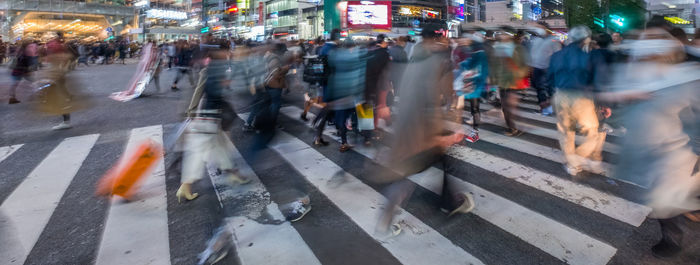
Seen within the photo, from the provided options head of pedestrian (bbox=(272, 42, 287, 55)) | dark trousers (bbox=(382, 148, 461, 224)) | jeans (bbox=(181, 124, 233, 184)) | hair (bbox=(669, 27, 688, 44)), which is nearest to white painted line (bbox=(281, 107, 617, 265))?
dark trousers (bbox=(382, 148, 461, 224))

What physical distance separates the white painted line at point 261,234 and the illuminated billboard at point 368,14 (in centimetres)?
3458

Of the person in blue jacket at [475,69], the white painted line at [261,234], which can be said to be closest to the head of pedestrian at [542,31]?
the person in blue jacket at [475,69]

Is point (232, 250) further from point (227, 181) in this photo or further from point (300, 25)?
point (300, 25)

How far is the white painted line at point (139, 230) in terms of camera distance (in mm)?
2949

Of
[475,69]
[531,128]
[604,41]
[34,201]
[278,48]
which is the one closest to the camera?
[34,201]

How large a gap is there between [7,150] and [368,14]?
34.0 m

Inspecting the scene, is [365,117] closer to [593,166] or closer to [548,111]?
[593,166]

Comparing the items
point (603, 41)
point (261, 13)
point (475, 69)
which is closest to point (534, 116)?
point (603, 41)

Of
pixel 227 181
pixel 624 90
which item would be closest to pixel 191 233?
pixel 227 181

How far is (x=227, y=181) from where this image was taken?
4.54m

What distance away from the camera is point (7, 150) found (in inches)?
238

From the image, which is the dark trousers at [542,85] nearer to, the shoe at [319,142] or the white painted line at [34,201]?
the shoe at [319,142]

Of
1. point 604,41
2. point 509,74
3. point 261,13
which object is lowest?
point 509,74

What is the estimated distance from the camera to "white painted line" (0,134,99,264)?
3.18 meters
